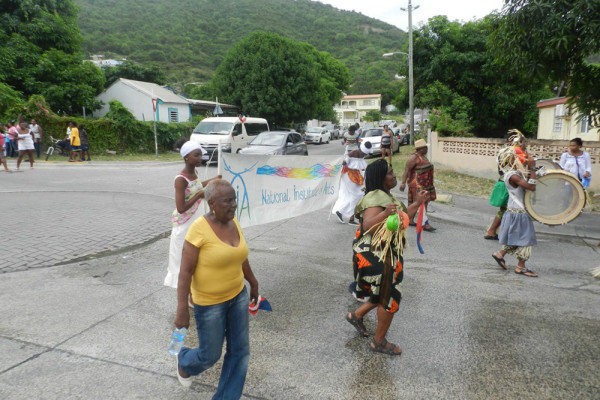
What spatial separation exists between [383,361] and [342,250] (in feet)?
10.2

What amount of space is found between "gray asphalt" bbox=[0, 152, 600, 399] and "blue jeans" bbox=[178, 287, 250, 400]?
341 mm

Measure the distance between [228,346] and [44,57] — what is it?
91.8 ft

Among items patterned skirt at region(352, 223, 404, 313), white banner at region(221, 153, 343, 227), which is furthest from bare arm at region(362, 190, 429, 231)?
white banner at region(221, 153, 343, 227)

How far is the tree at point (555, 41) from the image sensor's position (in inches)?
260

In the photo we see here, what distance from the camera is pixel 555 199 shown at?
5449mm

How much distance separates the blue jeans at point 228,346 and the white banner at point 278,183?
7.52 ft

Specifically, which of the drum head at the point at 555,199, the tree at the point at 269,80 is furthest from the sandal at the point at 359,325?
the tree at the point at 269,80

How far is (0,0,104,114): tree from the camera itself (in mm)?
23984

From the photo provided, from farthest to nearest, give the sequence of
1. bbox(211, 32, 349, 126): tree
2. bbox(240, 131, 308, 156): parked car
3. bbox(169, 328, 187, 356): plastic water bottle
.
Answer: bbox(211, 32, 349, 126): tree → bbox(240, 131, 308, 156): parked car → bbox(169, 328, 187, 356): plastic water bottle

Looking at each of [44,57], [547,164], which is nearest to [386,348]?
[547,164]

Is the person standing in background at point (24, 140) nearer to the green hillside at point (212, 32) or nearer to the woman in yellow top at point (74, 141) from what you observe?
the woman in yellow top at point (74, 141)

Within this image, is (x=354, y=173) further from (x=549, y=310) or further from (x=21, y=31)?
(x=21, y=31)

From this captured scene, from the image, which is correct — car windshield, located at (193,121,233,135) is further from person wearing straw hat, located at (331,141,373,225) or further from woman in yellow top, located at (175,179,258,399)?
woman in yellow top, located at (175,179,258,399)

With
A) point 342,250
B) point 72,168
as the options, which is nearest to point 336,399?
point 342,250
